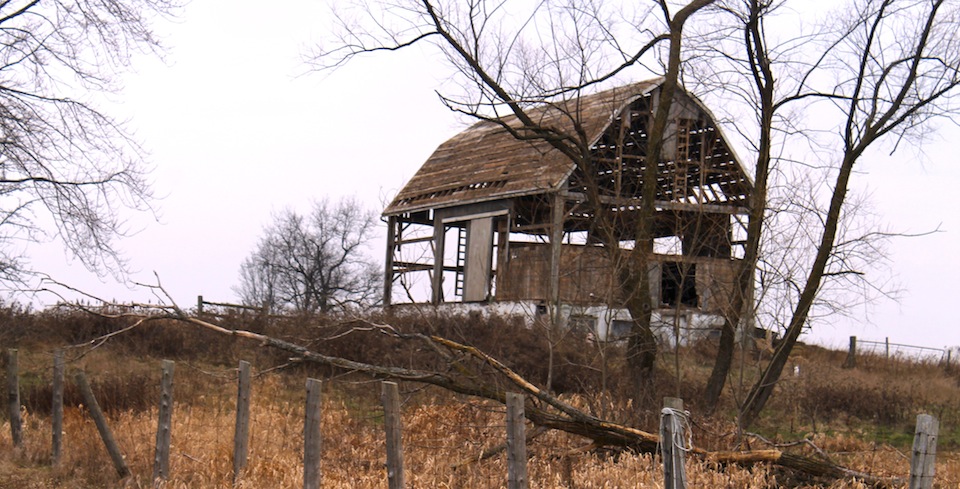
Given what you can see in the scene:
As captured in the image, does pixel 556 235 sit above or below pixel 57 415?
above

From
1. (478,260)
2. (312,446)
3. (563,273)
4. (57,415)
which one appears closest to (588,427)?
(312,446)

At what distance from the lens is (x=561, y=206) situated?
22312mm

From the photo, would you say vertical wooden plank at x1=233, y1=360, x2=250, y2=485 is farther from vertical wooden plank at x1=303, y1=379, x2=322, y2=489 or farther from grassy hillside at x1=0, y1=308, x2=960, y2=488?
vertical wooden plank at x1=303, y1=379, x2=322, y2=489

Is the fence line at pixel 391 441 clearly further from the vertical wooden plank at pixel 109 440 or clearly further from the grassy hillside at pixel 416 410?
the grassy hillside at pixel 416 410

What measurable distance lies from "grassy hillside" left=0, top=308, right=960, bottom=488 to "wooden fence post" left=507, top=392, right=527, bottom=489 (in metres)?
2.20

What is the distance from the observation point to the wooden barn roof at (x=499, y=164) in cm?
2241

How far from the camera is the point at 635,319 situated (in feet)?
54.7

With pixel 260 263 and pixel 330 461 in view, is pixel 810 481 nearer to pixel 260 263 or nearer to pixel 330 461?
pixel 330 461

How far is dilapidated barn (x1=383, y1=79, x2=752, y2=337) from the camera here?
2227cm

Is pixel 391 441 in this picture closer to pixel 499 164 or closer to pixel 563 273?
pixel 563 273

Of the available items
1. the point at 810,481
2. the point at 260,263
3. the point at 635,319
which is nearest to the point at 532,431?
the point at 810,481

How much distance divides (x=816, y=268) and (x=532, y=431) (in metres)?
6.97

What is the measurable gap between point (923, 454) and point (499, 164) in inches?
709

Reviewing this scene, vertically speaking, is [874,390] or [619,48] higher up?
[619,48]
